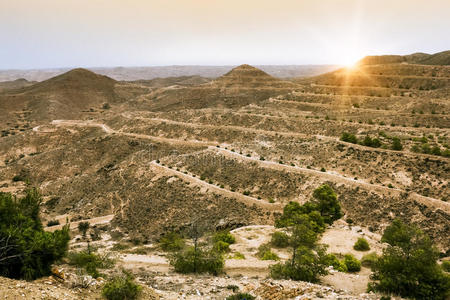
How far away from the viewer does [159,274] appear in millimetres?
22859

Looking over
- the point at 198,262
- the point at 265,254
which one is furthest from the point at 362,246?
the point at 198,262

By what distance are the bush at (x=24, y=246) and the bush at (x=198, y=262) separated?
8.68 m

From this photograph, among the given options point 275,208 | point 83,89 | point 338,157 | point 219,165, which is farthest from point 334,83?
point 83,89

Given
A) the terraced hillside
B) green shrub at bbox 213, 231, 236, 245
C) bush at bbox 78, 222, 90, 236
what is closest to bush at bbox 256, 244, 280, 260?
the terraced hillside

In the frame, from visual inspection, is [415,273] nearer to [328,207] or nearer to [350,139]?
[328,207]

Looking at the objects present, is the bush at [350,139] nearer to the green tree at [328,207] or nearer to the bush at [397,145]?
the bush at [397,145]

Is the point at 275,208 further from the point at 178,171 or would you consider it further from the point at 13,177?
the point at 13,177

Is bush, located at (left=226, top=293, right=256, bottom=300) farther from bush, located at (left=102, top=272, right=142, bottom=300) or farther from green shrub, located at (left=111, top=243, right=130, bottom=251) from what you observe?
green shrub, located at (left=111, top=243, right=130, bottom=251)

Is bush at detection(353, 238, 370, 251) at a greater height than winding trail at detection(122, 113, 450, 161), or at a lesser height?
lesser

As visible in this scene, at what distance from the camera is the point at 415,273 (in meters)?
17.8

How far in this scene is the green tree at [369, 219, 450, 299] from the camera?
57.9 feet

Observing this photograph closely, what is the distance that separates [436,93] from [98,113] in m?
125

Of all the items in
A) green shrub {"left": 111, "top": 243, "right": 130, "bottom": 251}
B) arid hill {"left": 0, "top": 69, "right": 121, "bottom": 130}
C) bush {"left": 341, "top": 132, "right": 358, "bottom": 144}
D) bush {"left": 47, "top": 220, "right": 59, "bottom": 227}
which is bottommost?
bush {"left": 47, "top": 220, "right": 59, "bottom": 227}

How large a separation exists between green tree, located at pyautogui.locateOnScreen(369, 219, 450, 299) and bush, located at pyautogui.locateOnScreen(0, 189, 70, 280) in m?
19.4
